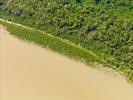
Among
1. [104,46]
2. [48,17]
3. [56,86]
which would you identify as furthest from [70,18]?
[56,86]

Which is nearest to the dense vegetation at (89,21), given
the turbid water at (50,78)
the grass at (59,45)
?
the grass at (59,45)

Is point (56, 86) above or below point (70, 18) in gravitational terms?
below

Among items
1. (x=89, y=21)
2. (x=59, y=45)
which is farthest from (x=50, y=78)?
(x=89, y=21)

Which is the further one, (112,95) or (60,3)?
(60,3)

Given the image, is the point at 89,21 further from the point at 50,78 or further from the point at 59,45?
the point at 50,78

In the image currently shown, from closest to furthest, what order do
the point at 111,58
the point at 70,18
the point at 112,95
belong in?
the point at 112,95, the point at 111,58, the point at 70,18

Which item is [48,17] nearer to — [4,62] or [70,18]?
[70,18]
